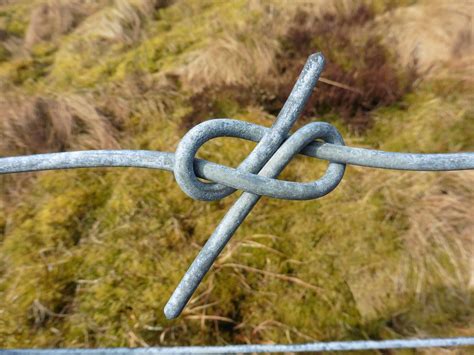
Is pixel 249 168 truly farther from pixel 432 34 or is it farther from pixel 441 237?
pixel 432 34

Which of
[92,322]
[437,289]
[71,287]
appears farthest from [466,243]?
[71,287]

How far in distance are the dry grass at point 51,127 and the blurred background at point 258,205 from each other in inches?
0.5

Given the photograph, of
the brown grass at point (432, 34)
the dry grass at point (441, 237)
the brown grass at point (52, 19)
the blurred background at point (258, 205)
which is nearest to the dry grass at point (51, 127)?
the blurred background at point (258, 205)

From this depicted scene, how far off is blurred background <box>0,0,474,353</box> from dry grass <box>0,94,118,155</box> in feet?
0.04

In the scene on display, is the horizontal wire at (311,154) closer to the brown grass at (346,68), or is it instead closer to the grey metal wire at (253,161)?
the grey metal wire at (253,161)

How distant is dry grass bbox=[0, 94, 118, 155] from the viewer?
267 cm

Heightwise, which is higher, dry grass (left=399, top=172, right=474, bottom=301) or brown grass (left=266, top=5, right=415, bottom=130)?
brown grass (left=266, top=5, right=415, bottom=130)

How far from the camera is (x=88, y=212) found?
2.25 m

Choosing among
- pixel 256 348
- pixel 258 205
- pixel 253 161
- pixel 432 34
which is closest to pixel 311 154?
pixel 253 161

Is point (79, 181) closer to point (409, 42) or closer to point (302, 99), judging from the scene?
point (302, 99)

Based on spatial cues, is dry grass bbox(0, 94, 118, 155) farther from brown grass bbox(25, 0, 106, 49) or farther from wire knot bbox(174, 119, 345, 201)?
wire knot bbox(174, 119, 345, 201)

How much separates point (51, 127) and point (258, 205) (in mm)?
1753

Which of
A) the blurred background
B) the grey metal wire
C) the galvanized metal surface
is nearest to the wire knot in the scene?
the grey metal wire

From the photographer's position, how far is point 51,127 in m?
2.74
